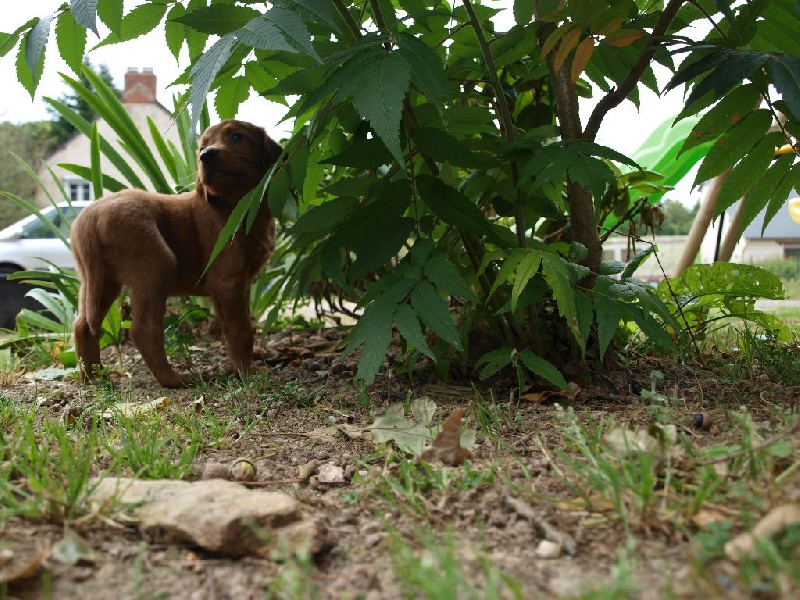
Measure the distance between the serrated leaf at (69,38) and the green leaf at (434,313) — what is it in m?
0.99

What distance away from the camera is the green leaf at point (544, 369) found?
5.14ft

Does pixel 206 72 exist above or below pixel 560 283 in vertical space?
above

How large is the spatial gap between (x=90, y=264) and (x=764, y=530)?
2158 mm

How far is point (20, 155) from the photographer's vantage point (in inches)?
660

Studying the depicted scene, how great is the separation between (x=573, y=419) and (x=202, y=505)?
0.65 meters

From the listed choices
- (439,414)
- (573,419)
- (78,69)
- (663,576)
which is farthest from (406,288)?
(78,69)

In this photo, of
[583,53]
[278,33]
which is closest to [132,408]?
[278,33]

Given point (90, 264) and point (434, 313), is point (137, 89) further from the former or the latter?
point (434, 313)

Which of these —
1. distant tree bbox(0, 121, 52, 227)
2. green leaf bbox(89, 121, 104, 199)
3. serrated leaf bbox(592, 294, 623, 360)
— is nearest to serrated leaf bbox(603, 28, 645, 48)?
serrated leaf bbox(592, 294, 623, 360)

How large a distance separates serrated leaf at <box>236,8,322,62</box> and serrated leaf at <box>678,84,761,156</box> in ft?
2.81

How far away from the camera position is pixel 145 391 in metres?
2.24

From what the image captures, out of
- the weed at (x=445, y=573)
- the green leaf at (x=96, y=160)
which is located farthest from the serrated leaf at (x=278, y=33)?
the green leaf at (x=96, y=160)

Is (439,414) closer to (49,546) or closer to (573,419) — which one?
(573,419)

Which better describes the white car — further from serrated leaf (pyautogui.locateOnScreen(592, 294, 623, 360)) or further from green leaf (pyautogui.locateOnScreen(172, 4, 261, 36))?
serrated leaf (pyautogui.locateOnScreen(592, 294, 623, 360))
